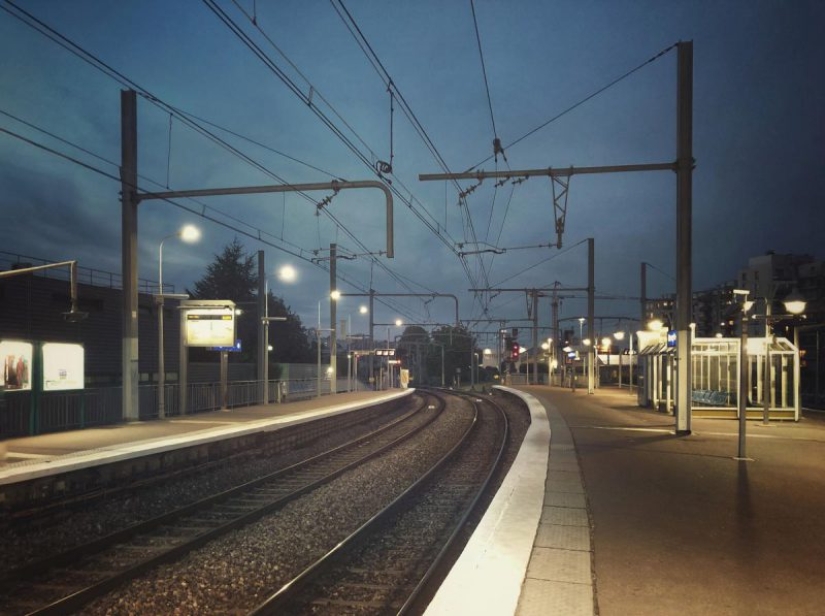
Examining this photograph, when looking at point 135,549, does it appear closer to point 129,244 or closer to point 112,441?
point 112,441

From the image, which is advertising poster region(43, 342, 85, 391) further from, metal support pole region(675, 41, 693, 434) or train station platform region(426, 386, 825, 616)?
metal support pole region(675, 41, 693, 434)

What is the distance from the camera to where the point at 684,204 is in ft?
52.2

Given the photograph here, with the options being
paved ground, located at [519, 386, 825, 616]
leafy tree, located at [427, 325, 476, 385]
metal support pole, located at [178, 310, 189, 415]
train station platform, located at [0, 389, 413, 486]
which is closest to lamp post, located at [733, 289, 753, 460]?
paved ground, located at [519, 386, 825, 616]

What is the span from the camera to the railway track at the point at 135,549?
6.85 m

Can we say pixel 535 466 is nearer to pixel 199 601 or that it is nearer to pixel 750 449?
pixel 750 449

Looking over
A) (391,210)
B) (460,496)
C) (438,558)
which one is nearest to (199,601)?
(438,558)

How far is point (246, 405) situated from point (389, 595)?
24.0 meters

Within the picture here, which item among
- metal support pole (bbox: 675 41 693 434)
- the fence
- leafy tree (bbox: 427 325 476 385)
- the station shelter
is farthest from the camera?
leafy tree (bbox: 427 325 476 385)

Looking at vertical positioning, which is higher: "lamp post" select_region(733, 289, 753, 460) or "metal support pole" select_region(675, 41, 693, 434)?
"metal support pole" select_region(675, 41, 693, 434)

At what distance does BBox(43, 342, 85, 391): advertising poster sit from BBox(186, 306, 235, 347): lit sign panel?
228 inches

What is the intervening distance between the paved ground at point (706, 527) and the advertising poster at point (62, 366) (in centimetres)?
1342

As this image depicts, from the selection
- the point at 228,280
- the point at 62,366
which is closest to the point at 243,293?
the point at 228,280

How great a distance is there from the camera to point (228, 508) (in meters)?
11.2

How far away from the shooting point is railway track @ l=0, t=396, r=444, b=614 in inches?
270
